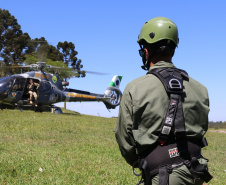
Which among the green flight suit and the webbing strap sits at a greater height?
the green flight suit

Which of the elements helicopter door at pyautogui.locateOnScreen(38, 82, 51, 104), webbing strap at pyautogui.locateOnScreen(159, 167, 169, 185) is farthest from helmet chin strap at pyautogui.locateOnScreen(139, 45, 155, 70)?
helicopter door at pyautogui.locateOnScreen(38, 82, 51, 104)

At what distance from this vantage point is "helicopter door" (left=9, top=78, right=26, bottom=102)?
1979 centimetres

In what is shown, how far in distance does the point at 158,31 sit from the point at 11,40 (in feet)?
144

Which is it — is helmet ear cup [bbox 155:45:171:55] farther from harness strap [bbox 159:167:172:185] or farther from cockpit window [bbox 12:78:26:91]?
cockpit window [bbox 12:78:26:91]

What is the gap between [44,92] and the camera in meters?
20.9

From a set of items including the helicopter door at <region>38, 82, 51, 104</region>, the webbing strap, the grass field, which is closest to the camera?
the webbing strap

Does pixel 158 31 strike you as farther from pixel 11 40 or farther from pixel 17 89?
pixel 11 40

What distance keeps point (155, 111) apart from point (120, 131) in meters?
0.41

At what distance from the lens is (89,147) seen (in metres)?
8.62

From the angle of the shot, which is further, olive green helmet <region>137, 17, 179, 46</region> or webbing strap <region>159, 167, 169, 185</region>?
olive green helmet <region>137, 17, 179, 46</region>

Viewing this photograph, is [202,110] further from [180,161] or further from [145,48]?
[145,48]

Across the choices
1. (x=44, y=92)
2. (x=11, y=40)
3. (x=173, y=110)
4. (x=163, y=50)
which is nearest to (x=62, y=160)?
(x=163, y=50)

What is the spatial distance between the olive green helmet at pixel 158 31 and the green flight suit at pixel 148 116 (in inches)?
17.0

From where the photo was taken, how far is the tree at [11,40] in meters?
43.0
